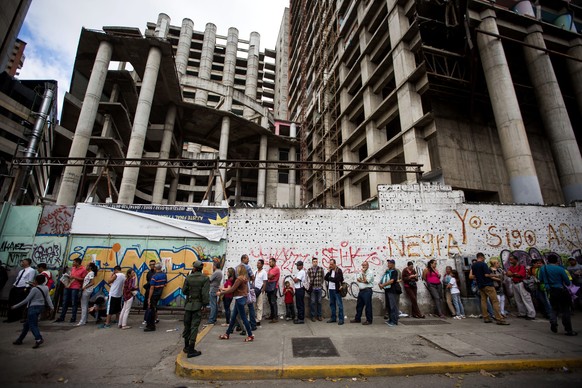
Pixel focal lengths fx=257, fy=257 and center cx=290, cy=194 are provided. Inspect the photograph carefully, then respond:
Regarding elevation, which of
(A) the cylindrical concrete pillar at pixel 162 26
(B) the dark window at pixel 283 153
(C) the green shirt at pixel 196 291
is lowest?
(C) the green shirt at pixel 196 291

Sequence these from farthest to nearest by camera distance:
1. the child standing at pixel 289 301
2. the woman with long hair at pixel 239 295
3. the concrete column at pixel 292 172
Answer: the concrete column at pixel 292 172, the child standing at pixel 289 301, the woman with long hair at pixel 239 295

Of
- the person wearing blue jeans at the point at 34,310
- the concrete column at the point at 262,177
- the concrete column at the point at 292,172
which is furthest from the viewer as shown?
the concrete column at the point at 292,172

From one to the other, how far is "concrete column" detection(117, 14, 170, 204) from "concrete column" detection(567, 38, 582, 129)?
32052 mm

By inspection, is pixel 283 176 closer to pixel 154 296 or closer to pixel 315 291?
pixel 315 291

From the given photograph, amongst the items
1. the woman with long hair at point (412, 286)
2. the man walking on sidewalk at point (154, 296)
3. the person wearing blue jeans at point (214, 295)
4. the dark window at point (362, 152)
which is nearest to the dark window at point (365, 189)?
the dark window at point (362, 152)

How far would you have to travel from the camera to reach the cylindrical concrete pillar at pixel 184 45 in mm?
45294

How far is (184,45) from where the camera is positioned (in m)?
46.7

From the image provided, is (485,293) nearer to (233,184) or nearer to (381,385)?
(381,385)

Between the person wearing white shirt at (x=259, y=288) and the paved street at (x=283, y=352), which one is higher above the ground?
the person wearing white shirt at (x=259, y=288)

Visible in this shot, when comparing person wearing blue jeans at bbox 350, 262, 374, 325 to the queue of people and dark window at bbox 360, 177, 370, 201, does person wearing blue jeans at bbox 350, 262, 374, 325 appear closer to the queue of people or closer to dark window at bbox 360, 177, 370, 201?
the queue of people

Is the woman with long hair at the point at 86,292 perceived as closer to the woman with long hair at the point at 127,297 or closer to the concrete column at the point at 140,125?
the woman with long hair at the point at 127,297

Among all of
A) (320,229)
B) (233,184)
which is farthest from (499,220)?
(233,184)

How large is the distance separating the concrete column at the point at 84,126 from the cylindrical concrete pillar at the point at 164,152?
20.0ft

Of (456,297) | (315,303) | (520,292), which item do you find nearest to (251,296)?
(315,303)
